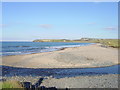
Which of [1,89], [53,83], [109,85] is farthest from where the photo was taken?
[53,83]

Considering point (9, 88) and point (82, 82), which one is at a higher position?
point (9, 88)

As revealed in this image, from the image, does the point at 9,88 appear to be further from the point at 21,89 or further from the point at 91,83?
the point at 91,83

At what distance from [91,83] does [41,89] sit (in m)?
5.14

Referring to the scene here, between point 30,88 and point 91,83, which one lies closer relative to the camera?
point 30,88

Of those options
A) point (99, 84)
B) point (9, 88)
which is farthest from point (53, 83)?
point (9, 88)

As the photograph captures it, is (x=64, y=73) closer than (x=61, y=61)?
Yes

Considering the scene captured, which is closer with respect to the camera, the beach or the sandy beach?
the beach

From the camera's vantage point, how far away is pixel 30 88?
6.76m

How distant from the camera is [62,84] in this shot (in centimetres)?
1091

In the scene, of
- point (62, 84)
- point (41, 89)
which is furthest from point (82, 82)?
point (41, 89)

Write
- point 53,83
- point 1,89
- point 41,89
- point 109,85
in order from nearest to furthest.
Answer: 1. point 1,89
2. point 41,89
3. point 109,85
4. point 53,83

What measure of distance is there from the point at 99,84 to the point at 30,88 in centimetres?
534

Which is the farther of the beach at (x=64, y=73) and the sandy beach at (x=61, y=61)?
the sandy beach at (x=61, y=61)

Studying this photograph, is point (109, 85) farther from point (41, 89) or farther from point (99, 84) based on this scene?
point (41, 89)
